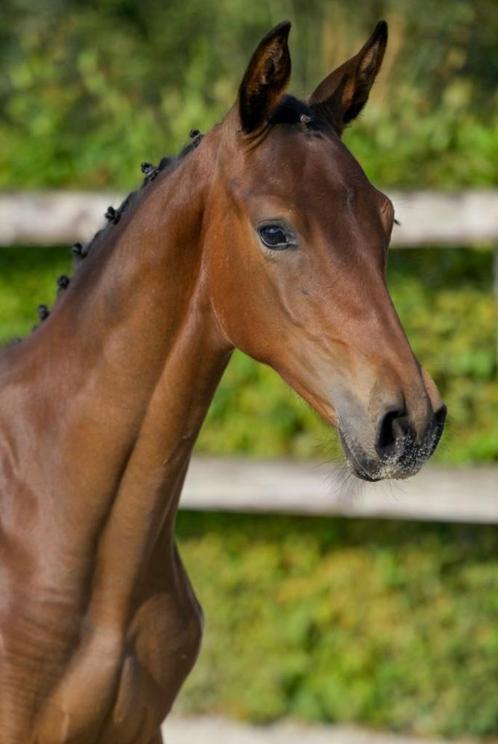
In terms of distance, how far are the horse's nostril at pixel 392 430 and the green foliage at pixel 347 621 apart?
2899 mm

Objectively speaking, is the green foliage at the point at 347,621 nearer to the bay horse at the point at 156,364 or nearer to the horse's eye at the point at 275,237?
the bay horse at the point at 156,364

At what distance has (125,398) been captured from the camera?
286 cm

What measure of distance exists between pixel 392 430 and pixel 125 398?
669 millimetres

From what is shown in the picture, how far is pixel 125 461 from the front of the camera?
2887 mm

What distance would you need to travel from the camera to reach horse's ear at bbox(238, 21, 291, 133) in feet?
8.45

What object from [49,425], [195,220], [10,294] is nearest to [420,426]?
[195,220]

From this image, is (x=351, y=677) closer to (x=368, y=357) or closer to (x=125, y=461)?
(x=125, y=461)

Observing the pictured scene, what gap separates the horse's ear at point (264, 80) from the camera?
2576 millimetres

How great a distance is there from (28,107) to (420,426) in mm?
3785

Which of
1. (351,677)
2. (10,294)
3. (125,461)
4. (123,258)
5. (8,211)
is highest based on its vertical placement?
(123,258)

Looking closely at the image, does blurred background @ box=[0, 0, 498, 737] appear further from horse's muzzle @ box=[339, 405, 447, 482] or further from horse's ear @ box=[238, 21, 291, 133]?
horse's muzzle @ box=[339, 405, 447, 482]

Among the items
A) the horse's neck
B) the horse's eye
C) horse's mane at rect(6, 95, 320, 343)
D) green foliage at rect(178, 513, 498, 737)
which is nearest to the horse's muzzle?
the horse's eye

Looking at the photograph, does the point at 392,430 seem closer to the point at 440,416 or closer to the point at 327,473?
the point at 440,416

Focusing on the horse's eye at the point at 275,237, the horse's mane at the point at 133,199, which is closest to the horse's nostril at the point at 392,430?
the horse's eye at the point at 275,237
